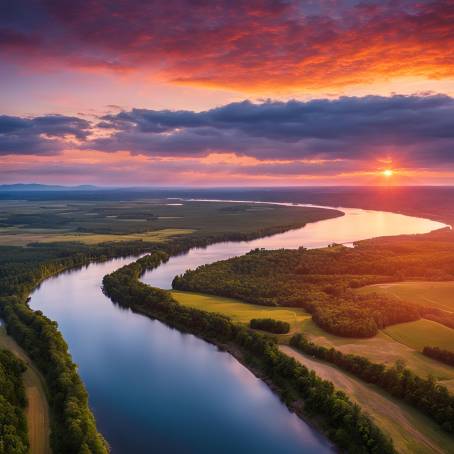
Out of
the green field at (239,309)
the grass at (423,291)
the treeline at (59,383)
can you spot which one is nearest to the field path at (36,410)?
the treeline at (59,383)

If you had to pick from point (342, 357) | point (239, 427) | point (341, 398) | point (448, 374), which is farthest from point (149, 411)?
point (448, 374)

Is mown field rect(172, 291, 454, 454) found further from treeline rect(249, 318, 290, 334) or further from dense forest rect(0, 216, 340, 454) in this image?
dense forest rect(0, 216, 340, 454)

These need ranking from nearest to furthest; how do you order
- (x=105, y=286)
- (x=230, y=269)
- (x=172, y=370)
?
(x=172, y=370), (x=105, y=286), (x=230, y=269)

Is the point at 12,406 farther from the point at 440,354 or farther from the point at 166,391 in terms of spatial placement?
the point at 440,354

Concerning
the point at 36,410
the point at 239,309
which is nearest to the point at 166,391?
the point at 36,410

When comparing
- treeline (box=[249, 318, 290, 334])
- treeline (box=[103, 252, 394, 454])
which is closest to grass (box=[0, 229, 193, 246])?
treeline (box=[103, 252, 394, 454])

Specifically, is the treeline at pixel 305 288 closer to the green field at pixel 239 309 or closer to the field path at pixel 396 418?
the green field at pixel 239 309

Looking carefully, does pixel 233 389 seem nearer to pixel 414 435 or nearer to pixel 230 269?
pixel 414 435
